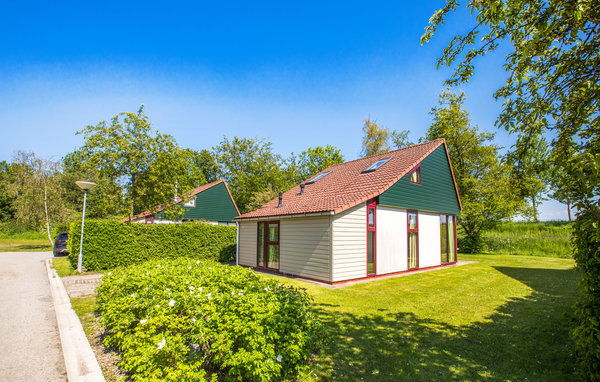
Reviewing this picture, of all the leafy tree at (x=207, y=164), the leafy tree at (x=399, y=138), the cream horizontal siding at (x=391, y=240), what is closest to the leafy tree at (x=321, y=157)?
the leafy tree at (x=399, y=138)

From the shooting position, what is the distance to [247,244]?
15570 millimetres

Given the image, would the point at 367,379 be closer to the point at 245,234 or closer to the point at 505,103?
the point at 505,103

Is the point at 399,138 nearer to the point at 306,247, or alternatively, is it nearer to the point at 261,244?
the point at 261,244

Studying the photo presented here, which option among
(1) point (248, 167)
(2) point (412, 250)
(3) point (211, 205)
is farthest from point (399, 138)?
(2) point (412, 250)

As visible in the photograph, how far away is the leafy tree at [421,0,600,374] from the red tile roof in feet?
19.7

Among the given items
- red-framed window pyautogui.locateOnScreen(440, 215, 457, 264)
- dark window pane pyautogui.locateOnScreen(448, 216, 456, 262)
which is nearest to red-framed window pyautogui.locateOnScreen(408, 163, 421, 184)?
red-framed window pyautogui.locateOnScreen(440, 215, 457, 264)

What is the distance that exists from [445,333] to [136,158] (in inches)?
709

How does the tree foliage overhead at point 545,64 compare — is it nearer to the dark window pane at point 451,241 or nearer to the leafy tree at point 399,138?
the dark window pane at point 451,241

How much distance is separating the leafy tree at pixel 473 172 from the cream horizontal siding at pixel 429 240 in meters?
10.6

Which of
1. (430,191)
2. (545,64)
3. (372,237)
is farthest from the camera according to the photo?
(430,191)

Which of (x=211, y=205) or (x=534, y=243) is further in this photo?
(x=211, y=205)

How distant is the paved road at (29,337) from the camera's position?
4.05 metres

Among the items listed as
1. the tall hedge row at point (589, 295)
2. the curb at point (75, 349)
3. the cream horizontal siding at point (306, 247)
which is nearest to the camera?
the tall hedge row at point (589, 295)

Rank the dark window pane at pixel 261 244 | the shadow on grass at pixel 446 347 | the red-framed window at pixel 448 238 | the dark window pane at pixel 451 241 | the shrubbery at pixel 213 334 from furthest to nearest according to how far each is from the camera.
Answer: the dark window pane at pixel 451 241
the red-framed window at pixel 448 238
the dark window pane at pixel 261 244
the shadow on grass at pixel 446 347
the shrubbery at pixel 213 334
